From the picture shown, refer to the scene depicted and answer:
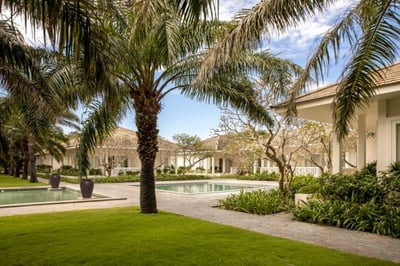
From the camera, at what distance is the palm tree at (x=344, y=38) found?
21.2 ft

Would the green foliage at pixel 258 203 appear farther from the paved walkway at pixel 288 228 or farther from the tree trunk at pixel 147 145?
the tree trunk at pixel 147 145

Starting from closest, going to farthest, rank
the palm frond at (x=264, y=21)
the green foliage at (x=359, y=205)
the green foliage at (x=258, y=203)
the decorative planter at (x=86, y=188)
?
1. the palm frond at (x=264, y=21)
2. the green foliage at (x=359, y=205)
3. the green foliage at (x=258, y=203)
4. the decorative planter at (x=86, y=188)

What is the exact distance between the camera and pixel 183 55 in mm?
12109

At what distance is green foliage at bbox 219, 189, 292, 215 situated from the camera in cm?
1381

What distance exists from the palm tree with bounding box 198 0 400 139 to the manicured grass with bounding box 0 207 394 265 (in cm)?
283

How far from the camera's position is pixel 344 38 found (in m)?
7.65

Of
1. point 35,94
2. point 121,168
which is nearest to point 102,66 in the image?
point 35,94

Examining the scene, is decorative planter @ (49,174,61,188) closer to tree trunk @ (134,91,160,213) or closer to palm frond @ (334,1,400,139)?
tree trunk @ (134,91,160,213)

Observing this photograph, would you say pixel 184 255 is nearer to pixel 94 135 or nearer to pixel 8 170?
pixel 94 135

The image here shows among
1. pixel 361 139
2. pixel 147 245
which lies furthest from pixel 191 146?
pixel 147 245

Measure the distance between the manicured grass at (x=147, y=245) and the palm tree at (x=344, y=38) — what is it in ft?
9.29

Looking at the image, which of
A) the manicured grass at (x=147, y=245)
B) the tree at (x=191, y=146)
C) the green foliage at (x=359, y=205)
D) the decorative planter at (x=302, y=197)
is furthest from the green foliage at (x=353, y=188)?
the tree at (x=191, y=146)

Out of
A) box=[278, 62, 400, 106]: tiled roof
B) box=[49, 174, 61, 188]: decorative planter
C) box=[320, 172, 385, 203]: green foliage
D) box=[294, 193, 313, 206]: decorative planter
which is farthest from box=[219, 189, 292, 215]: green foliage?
box=[49, 174, 61, 188]: decorative planter

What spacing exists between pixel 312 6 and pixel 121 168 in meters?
39.2
